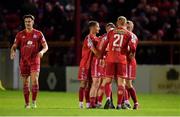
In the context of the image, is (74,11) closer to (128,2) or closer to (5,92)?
(128,2)

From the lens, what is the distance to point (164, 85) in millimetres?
28688

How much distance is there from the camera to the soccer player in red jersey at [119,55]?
57.9 ft

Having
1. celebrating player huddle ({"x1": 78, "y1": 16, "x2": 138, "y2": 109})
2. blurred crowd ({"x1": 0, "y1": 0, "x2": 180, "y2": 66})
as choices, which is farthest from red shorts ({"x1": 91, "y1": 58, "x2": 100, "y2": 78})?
blurred crowd ({"x1": 0, "y1": 0, "x2": 180, "y2": 66})

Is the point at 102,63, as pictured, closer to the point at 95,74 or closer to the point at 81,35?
the point at 95,74

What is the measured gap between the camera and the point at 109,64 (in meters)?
17.8

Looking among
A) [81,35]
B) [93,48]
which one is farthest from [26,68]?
[81,35]

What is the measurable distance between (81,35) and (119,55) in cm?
1289

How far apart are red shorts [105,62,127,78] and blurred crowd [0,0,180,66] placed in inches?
458

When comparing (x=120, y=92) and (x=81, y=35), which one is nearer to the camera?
(x=120, y=92)

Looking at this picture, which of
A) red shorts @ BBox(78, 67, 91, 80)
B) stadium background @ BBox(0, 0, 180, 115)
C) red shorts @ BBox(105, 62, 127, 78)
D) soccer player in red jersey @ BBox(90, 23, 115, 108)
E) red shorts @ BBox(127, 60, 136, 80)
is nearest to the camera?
red shorts @ BBox(105, 62, 127, 78)

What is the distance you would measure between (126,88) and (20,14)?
13269 mm

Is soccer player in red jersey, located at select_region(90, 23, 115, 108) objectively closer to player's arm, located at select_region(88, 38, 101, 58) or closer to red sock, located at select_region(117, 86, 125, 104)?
player's arm, located at select_region(88, 38, 101, 58)

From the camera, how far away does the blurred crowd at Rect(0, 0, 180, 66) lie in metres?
30.0

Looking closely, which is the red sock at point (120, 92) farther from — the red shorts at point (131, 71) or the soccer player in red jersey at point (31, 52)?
the soccer player in red jersey at point (31, 52)
